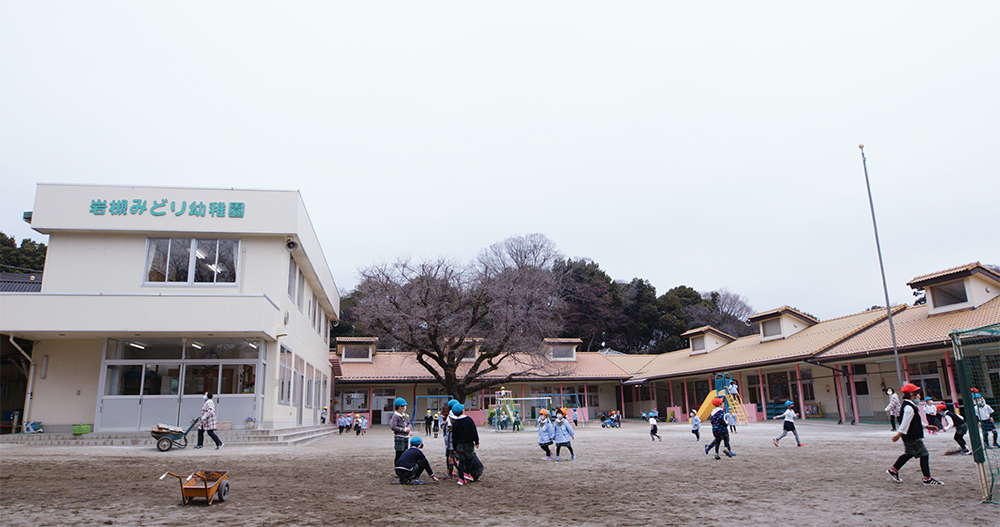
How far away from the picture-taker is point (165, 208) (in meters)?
18.2

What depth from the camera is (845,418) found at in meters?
27.1

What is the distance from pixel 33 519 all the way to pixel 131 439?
35.6 feet

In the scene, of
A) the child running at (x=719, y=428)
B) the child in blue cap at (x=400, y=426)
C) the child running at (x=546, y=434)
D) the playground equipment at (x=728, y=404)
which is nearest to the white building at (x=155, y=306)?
the child in blue cap at (x=400, y=426)

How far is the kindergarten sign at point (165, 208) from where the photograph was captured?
17891 millimetres

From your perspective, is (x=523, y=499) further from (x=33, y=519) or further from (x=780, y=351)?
(x=780, y=351)

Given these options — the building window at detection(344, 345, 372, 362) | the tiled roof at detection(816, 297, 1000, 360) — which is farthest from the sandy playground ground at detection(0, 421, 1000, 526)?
the building window at detection(344, 345, 372, 362)

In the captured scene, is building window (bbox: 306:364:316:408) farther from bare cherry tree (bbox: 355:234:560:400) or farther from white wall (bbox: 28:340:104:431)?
white wall (bbox: 28:340:104:431)

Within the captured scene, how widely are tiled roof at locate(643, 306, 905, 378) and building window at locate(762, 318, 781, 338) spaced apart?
1.95 ft

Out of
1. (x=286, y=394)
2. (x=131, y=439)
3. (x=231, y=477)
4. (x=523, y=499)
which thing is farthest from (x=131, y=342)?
(x=523, y=499)

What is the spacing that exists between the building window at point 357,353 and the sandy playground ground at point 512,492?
24.6 m

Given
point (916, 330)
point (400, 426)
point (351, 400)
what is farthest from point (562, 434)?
point (351, 400)

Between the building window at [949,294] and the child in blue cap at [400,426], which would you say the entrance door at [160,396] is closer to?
the child in blue cap at [400,426]

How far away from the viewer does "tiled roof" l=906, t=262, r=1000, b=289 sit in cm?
2405

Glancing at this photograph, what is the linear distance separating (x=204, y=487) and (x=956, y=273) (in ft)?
90.0
